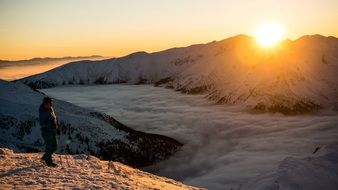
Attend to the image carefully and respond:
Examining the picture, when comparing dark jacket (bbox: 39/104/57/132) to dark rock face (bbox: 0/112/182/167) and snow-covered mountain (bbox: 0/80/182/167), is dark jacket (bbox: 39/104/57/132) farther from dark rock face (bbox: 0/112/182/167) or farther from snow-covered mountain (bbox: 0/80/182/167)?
snow-covered mountain (bbox: 0/80/182/167)

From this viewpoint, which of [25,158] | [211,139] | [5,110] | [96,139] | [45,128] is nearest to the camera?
[45,128]

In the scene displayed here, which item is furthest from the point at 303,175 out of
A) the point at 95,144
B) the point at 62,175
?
the point at 95,144

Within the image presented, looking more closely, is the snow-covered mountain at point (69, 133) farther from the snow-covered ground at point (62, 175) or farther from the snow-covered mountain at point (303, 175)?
the snow-covered ground at point (62, 175)

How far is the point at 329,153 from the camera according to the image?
51.1 metres

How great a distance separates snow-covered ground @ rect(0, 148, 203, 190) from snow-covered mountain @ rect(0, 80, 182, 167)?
54.6 m

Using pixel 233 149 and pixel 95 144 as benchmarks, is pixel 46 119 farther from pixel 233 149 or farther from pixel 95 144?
pixel 233 149

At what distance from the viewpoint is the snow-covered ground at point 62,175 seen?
17281 millimetres

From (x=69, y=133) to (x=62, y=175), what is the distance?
246 feet

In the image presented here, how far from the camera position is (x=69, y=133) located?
300 feet

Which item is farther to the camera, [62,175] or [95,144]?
[95,144]

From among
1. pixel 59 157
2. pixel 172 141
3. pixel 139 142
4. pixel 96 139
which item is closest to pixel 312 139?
pixel 172 141

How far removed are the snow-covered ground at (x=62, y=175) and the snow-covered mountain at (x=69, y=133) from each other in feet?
179

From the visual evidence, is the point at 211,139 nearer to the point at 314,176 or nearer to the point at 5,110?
the point at 5,110

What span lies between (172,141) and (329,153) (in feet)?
322
